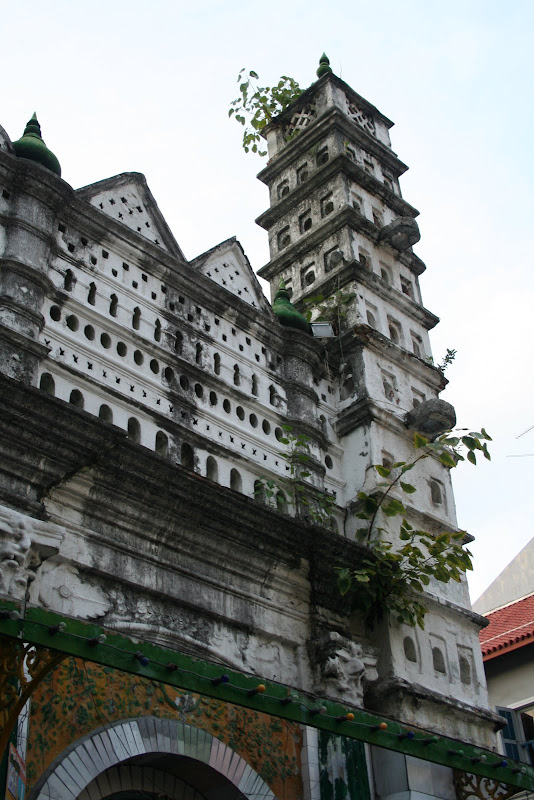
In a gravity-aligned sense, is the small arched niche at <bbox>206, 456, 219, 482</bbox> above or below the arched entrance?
above

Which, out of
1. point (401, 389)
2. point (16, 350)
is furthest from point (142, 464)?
point (401, 389)

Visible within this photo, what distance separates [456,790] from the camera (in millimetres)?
11273

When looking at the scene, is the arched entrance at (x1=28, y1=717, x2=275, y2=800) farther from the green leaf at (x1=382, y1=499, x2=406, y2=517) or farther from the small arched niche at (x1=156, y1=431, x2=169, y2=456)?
the green leaf at (x1=382, y1=499, x2=406, y2=517)

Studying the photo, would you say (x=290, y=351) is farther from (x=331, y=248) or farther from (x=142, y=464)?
(x=142, y=464)

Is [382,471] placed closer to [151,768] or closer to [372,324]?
[372,324]

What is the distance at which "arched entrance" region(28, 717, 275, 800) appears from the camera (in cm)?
867

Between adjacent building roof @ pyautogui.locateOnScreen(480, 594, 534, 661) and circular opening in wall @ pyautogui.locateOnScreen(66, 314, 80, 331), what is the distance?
30.2 feet

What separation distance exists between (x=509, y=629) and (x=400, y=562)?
6.09 m

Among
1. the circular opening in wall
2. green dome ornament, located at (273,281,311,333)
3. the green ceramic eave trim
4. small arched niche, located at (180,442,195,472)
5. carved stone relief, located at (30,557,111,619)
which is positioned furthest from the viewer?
green dome ornament, located at (273,281,311,333)

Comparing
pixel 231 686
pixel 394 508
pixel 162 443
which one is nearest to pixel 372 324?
pixel 394 508

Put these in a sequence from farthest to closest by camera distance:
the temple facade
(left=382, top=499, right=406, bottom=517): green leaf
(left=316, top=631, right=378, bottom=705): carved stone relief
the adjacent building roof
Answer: the adjacent building roof < (left=382, top=499, right=406, bottom=517): green leaf < (left=316, top=631, right=378, bottom=705): carved stone relief < the temple facade

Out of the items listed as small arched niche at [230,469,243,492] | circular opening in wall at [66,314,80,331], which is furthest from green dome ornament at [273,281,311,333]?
circular opening in wall at [66,314,80,331]

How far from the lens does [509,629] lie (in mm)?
17750

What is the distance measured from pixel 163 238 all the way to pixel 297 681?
5.83m
